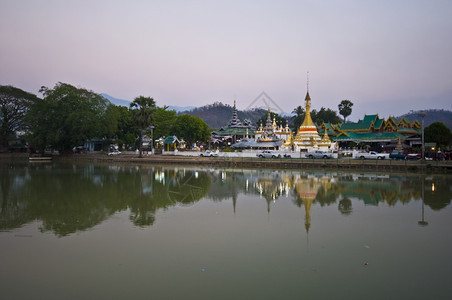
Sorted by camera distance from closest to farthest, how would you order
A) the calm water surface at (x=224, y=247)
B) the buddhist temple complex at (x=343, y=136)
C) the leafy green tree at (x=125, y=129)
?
the calm water surface at (x=224, y=247)
the buddhist temple complex at (x=343, y=136)
the leafy green tree at (x=125, y=129)

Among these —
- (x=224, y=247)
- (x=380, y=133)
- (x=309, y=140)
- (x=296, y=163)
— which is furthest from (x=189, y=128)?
(x=224, y=247)

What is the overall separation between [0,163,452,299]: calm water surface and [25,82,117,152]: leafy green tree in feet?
105

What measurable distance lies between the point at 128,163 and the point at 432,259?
39.5 metres

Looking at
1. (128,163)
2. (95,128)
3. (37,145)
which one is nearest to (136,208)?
(128,163)

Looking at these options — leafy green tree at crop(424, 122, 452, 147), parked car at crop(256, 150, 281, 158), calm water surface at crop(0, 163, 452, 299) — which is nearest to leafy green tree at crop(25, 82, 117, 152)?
parked car at crop(256, 150, 281, 158)

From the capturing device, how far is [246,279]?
6.83m

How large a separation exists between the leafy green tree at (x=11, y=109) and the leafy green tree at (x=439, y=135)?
59.7 m

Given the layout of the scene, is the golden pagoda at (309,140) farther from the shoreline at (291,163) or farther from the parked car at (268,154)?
the shoreline at (291,163)

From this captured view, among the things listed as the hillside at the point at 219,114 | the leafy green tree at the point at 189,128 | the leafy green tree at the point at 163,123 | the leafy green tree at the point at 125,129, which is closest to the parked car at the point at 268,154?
the leafy green tree at the point at 189,128

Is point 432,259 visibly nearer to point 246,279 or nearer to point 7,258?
point 246,279

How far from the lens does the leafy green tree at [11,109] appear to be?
54375 millimetres

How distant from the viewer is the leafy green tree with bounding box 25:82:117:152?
46312 millimetres

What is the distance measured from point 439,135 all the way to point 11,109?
6265cm

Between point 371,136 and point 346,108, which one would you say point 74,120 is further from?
point 346,108
